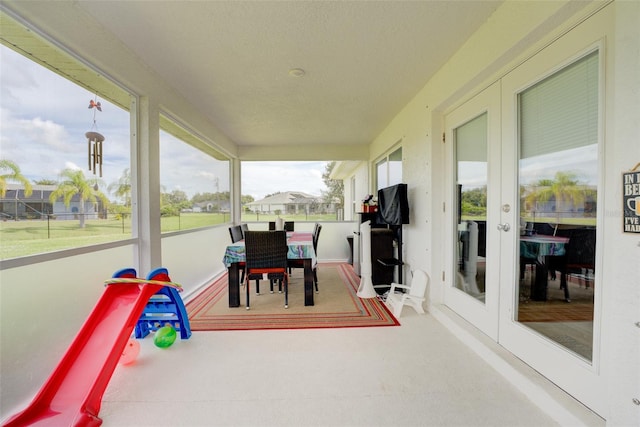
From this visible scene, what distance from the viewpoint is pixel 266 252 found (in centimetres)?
313

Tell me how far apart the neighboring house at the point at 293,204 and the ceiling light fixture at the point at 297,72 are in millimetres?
3942

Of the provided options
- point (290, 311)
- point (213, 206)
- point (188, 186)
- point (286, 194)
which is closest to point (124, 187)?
point (188, 186)

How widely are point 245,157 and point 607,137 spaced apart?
5.74 m

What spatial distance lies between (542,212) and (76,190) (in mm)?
3341

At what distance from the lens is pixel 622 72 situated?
3.82 ft

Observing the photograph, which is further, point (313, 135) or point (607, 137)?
point (313, 135)

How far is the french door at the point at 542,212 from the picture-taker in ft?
4.71

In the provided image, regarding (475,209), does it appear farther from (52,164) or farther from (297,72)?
(52,164)

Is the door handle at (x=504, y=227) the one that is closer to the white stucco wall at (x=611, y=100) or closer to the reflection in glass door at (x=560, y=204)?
the reflection in glass door at (x=560, y=204)

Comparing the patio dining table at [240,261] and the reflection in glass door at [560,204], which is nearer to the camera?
the reflection in glass door at [560,204]

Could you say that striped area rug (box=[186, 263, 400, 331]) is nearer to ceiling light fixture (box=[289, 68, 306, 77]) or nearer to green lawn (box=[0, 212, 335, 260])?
green lawn (box=[0, 212, 335, 260])

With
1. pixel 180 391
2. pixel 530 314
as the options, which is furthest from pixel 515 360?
pixel 180 391

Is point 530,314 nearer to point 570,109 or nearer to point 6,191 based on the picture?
point 570,109

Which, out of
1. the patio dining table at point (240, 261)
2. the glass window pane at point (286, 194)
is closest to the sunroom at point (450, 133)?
the patio dining table at point (240, 261)
